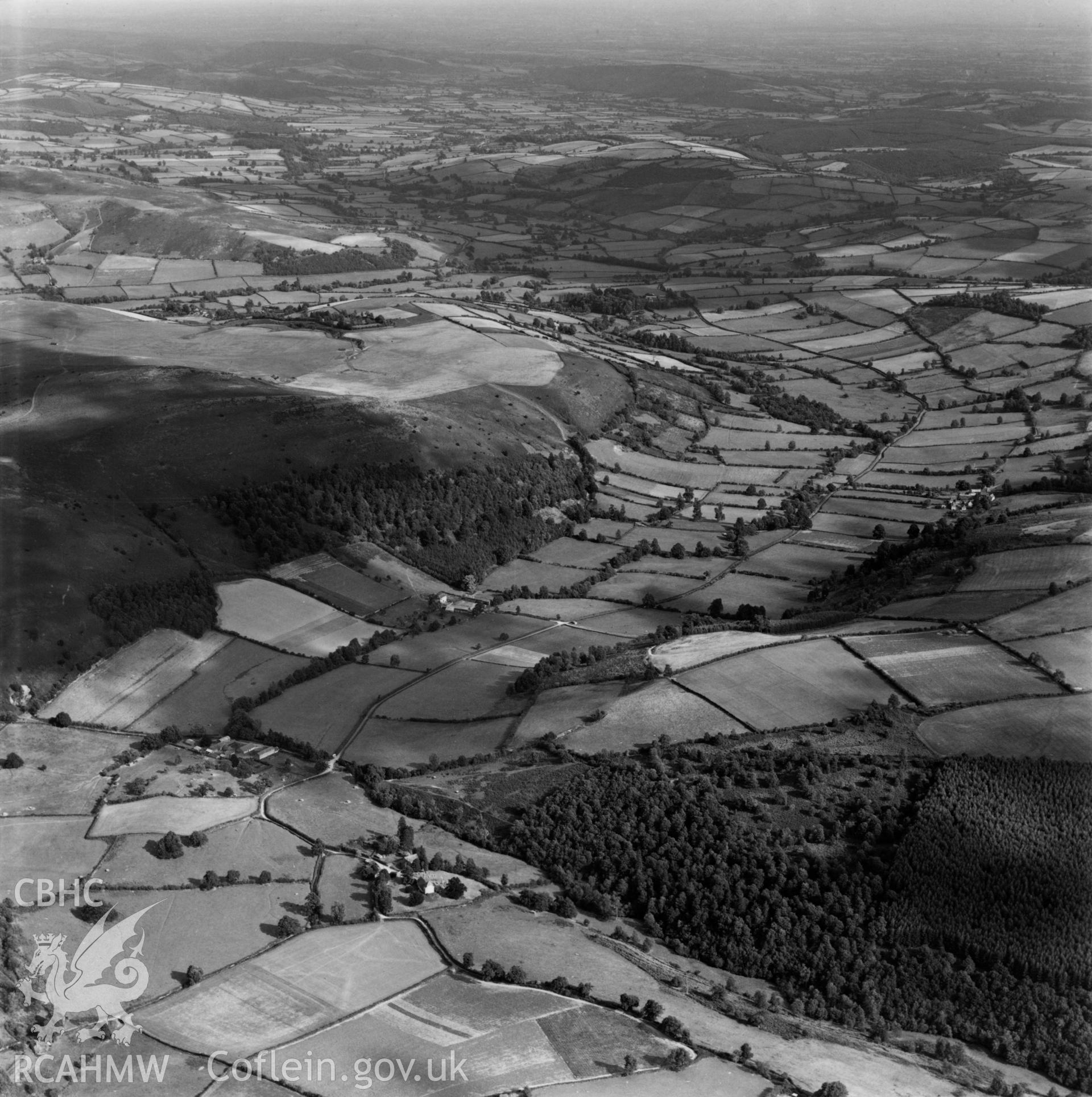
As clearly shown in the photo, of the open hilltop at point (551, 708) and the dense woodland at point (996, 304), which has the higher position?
the dense woodland at point (996, 304)

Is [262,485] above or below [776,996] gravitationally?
above

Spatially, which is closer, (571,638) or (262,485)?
(571,638)

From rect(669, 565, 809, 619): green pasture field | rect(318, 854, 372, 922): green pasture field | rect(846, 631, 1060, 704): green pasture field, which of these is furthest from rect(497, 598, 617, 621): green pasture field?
rect(318, 854, 372, 922): green pasture field

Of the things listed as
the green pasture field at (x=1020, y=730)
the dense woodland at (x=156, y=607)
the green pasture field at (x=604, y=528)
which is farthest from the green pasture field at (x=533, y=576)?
the green pasture field at (x=1020, y=730)

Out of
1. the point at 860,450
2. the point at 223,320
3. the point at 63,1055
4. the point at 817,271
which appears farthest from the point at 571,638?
the point at 817,271

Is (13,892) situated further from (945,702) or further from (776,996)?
(945,702)

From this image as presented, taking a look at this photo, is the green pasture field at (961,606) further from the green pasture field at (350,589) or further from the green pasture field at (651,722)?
the green pasture field at (350,589)
